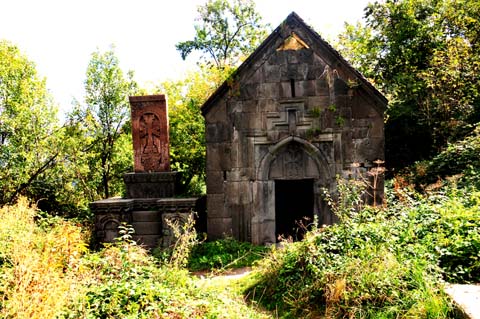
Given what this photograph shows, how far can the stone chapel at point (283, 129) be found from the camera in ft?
28.8

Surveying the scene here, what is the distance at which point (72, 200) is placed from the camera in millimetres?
13570

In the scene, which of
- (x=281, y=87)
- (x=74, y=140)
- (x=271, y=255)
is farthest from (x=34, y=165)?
Result: (x=271, y=255)

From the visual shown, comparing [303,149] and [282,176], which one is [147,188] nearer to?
[282,176]

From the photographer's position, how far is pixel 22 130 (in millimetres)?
12156

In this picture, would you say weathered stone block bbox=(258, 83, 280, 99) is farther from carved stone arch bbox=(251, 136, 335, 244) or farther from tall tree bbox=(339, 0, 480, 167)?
tall tree bbox=(339, 0, 480, 167)

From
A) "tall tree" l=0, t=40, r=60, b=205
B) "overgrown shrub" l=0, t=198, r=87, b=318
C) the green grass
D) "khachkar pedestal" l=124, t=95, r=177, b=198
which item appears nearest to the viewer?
"overgrown shrub" l=0, t=198, r=87, b=318

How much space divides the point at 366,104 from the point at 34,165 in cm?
1083

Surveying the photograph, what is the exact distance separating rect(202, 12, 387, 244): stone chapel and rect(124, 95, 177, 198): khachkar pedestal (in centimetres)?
125

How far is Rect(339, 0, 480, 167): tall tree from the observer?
545 inches

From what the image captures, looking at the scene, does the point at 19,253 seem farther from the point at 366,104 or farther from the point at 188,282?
the point at 366,104

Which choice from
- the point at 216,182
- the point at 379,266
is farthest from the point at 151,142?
the point at 379,266

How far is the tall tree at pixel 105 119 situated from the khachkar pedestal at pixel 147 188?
499 centimetres

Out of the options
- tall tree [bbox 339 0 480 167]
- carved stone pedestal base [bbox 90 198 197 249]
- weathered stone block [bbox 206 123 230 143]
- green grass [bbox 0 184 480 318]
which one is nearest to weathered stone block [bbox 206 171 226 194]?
carved stone pedestal base [bbox 90 198 197 249]

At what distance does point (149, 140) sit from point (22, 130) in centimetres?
553
